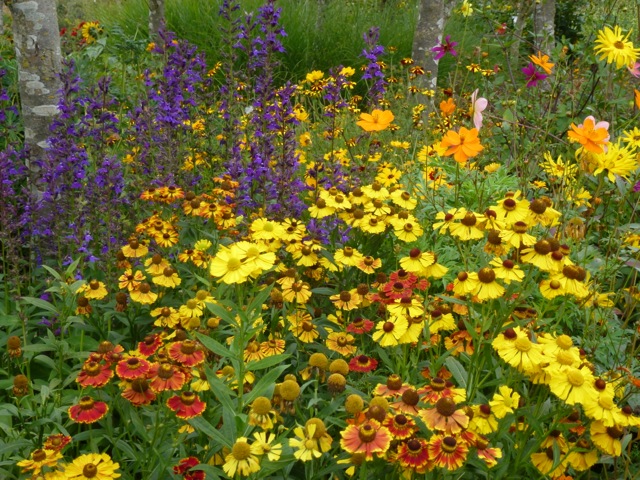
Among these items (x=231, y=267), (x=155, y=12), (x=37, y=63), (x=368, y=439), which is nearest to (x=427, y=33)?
(x=155, y=12)

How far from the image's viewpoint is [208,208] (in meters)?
2.65

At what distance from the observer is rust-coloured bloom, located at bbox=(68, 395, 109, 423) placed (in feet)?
5.49

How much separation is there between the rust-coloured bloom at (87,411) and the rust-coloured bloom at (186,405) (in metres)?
0.20

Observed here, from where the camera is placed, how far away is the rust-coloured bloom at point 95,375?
5.54ft

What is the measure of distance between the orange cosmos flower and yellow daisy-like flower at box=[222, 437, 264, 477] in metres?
0.19

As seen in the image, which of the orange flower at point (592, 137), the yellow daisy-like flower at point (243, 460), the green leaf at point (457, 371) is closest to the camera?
the yellow daisy-like flower at point (243, 460)

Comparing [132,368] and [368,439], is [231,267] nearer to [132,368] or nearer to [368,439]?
[132,368]

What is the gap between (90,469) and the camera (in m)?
1.49

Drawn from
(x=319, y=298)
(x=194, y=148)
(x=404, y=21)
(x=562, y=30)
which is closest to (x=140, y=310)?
(x=319, y=298)

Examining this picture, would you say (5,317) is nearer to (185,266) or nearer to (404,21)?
(185,266)

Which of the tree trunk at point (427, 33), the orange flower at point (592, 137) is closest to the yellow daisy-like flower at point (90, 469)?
the orange flower at point (592, 137)

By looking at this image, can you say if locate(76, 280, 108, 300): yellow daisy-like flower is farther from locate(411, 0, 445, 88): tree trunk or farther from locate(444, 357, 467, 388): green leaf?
locate(411, 0, 445, 88): tree trunk

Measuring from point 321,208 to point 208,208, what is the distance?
0.46m

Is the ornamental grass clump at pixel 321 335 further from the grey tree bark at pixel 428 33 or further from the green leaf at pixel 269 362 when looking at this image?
the grey tree bark at pixel 428 33
